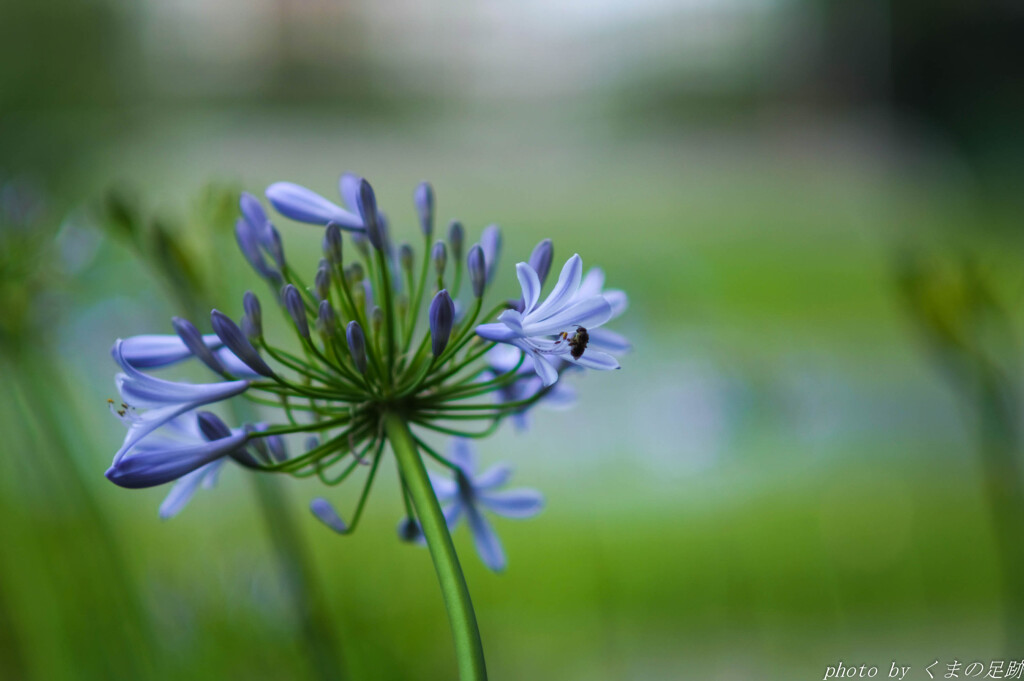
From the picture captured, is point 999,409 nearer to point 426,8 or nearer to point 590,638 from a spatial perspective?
point 590,638

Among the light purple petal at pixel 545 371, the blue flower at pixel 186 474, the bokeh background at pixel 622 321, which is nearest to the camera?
the light purple petal at pixel 545 371

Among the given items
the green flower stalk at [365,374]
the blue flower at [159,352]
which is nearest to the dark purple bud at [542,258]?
the green flower stalk at [365,374]

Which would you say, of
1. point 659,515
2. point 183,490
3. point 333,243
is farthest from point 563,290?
point 659,515

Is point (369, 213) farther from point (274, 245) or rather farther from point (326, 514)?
point (326, 514)

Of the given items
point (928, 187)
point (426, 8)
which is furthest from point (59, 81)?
point (928, 187)

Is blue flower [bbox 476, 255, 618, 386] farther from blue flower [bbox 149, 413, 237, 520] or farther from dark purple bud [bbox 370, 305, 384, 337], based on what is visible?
blue flower [bbox 149, 413, 237, 520]

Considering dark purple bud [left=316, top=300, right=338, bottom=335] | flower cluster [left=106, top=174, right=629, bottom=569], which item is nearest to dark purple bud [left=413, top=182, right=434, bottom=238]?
flower cluster [left=106, top=174, right=629, bottom=569]

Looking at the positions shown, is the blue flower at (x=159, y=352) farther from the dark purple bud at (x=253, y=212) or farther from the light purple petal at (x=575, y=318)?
the light purple petal at (x=575, y=318)
